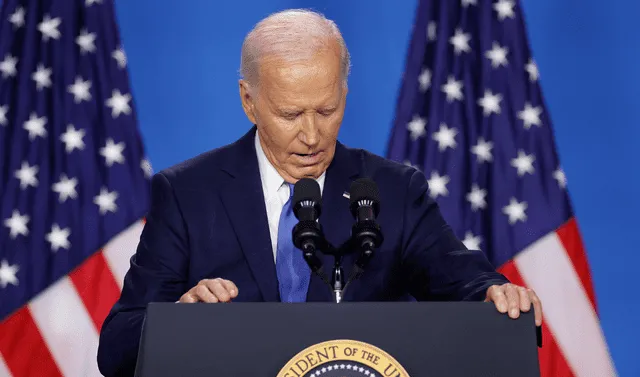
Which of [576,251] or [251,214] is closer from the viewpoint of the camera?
[251,214]

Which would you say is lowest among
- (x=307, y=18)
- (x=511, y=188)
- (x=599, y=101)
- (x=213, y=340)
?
(x=213, y=340)

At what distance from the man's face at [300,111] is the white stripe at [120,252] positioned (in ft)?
4.83

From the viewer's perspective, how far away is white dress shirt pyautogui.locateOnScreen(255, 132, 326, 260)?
7.24 feet

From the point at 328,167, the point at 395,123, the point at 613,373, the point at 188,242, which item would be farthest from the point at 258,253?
the point at 613,373

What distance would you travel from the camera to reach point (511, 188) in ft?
11.8

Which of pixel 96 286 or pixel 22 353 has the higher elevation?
pixel 96 286

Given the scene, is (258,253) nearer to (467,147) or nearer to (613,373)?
(467,147)

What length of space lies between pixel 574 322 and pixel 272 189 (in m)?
1.75

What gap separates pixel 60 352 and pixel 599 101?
8.22ft

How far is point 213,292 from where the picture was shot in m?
1.61

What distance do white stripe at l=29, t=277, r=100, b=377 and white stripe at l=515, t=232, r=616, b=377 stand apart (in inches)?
70.8

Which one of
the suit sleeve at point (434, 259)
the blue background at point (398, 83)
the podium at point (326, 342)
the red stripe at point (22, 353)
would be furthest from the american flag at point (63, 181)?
the podium at point (326, 342)

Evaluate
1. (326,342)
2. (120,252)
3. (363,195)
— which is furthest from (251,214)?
(120,252)

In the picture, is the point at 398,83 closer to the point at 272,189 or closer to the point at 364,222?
the point at 272,189
